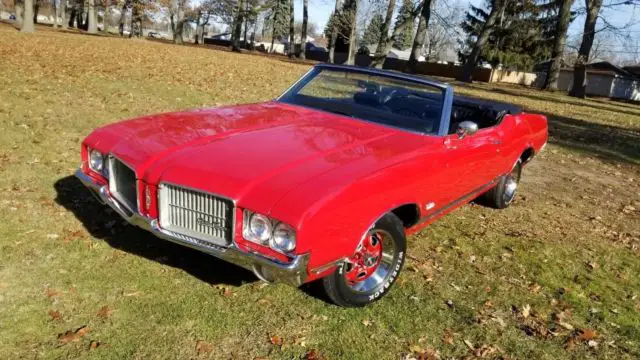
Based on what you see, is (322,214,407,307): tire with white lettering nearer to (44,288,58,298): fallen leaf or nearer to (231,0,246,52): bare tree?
(44,288,58,298): fallen leaf

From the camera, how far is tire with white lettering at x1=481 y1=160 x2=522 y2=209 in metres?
5.66

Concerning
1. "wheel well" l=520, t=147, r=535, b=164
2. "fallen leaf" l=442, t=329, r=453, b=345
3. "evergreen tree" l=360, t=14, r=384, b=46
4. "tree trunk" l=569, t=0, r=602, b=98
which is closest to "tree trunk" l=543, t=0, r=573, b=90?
"tree trunk" l=569, t=0, r=602, b=98

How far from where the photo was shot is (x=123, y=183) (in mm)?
3541

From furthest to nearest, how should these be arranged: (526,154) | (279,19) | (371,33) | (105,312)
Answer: (279,19), (371,33), (526,154), (105,312)

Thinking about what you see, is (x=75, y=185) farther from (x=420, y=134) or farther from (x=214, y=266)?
(x=420, y=134)

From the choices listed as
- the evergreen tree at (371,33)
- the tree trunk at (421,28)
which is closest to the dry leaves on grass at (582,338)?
the tree trunk at (421,28)

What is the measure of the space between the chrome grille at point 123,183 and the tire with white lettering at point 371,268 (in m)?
1.39

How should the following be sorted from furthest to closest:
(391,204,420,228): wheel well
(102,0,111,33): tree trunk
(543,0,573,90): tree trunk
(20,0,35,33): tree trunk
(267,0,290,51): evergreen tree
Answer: (267,0,290,51): evergreen tree < (102,0,111,33): tree trunk < (543,0,573,90): tree trunk < (20,0,35,33): tree trunk < (391,204,420,228): wheel well

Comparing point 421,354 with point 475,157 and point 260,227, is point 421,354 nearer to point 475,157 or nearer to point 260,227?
point 260,227

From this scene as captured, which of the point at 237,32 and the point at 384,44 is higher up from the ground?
the point at 237,32

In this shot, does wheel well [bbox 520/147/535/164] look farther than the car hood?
Yes

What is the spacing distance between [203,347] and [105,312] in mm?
713

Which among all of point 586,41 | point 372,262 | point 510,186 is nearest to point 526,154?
point 510,186

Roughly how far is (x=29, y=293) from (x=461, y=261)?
10.9 feet
